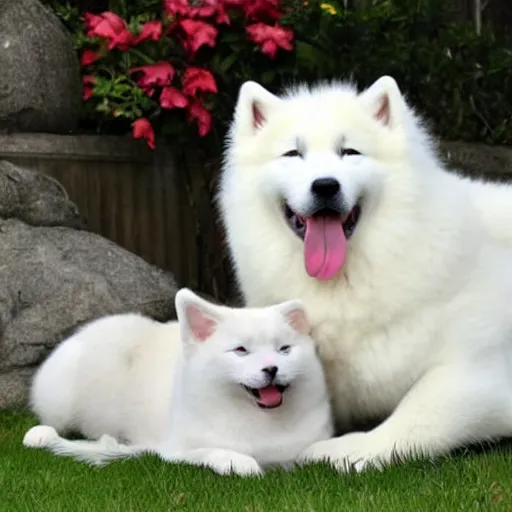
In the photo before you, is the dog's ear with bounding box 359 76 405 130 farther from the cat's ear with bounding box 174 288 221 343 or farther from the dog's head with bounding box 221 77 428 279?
the cat's ear with bounding box 174 288 221 343

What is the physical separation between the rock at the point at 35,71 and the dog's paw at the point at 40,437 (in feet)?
9.15

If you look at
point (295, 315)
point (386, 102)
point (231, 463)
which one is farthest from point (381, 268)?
point (231, 463)

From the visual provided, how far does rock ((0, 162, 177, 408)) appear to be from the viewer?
5457mm

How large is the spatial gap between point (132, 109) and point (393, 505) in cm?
426

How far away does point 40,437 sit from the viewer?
4.47 m

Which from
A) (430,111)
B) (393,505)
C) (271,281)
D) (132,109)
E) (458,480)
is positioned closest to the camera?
(393,505)

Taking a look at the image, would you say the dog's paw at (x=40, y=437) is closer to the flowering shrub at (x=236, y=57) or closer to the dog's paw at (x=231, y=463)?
the dog's paw at (x=231, y=463)

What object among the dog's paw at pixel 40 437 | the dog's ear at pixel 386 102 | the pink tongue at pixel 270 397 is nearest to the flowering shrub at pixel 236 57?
the dog's ear at pixel 386 102

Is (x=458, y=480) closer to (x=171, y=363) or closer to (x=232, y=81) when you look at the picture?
(x=171, y=363)

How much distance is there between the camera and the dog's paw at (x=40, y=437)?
4441 mm

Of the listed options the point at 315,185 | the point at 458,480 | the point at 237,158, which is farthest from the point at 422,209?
the point at 458,480

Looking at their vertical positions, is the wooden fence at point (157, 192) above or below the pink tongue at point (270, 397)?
below

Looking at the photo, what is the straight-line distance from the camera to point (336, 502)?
10.9 ft

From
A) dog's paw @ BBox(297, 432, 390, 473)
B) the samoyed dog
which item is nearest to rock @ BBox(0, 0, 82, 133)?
the samoyed dog
